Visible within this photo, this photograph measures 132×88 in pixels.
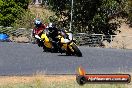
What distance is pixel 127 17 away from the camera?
208ft

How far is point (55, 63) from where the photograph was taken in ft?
68.8

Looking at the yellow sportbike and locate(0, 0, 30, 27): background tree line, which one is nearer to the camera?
the yellow sportbike

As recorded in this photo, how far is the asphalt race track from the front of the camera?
733 inches

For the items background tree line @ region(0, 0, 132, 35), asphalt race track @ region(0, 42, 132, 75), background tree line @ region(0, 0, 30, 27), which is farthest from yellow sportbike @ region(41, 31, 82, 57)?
background tree line @ region(0, 0, 30, 27)

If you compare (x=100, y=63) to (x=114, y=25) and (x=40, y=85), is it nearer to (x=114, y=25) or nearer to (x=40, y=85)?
(x=40, y=85)

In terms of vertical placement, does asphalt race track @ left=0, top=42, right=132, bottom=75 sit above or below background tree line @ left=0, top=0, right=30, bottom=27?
above

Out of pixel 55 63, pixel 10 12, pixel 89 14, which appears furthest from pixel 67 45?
pixel 10 12

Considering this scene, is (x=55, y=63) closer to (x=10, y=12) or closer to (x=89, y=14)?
(x=89, y=14)

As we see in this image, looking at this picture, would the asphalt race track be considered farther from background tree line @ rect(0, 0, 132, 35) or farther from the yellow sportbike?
background tree line @ rect(0, 0, 132, 35)

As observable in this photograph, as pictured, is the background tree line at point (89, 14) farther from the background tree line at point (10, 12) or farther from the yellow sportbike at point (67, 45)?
the yellow sportbike at point (67, 45)

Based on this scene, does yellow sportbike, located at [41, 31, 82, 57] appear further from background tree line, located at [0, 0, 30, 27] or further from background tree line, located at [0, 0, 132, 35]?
background tree line, located at [0, 0, 30, 27]

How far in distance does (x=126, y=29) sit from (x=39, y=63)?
4562cm

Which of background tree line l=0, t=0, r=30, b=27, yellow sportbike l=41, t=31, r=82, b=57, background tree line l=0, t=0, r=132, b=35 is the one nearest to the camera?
yellow sportbike l=41, t=31, r=82, b=57

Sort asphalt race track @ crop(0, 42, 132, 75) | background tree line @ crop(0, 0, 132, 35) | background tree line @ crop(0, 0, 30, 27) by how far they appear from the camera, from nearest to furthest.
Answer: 1. asphalt race track @ crop(0, 42, 132, 75)
2. background tree line @ crop(0, 0, 132, 35)
3. background tree line @ crop(0, 0, 30, 27)
